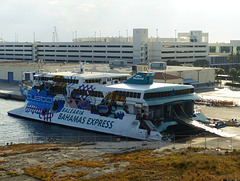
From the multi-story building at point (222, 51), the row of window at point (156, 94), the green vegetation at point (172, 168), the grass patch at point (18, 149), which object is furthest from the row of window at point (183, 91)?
the multi-story building at point (222, 51)

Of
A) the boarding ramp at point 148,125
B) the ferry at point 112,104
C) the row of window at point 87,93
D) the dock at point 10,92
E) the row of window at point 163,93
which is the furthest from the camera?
the dock at point 10,92

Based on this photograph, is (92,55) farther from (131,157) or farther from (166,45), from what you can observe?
(131,157)

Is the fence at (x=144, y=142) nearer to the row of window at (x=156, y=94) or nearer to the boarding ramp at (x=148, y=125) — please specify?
the boarding ramp at (x=148, y=125)

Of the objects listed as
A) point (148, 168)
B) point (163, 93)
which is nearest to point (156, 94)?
point (163, 93)

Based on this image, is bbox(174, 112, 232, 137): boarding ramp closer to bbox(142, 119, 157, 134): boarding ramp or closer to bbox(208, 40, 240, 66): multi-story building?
bbox(142, 119, 157, 134): boarding ramp

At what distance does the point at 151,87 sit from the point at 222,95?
136 feet

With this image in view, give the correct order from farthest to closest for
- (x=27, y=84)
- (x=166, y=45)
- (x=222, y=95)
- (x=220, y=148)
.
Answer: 1. (x=166, y=45)
2. (x=222, y=95)
3. (x=27, y=84)
4. (x=220, y=148)

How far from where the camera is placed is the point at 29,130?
59.4 metres

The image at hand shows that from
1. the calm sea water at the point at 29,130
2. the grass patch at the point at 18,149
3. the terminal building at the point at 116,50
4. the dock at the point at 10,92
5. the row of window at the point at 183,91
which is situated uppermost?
the terminal building at the point at 116,50

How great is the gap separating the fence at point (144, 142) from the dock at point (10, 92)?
3958 cm

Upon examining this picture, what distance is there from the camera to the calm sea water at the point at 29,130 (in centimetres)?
5526

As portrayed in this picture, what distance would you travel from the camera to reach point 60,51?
163750 millimetres

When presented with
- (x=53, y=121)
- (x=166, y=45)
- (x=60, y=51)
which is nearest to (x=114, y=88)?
(x=53, y=121)

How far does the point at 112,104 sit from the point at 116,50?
92193 mm
